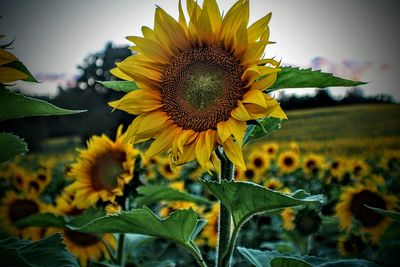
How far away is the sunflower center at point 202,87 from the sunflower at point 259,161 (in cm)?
196

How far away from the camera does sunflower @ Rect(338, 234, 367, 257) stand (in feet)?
5.84

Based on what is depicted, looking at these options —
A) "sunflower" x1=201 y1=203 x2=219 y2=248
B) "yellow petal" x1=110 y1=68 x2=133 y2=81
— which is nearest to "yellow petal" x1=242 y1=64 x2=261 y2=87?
"yellow petal" x1=110 y1=68 x2=133 y2=81

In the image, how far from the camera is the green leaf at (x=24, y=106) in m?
0.74

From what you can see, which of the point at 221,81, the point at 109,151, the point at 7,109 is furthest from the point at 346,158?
the point at 7,109

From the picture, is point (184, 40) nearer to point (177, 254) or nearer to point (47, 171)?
point (177, 254)

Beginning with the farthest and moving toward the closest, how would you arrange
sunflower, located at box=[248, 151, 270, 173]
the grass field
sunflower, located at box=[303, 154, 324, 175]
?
sunflower, located at box=[248, 151, 270, 173] < sunflower, located at box=[303, 154, 324, 175] < the grass field

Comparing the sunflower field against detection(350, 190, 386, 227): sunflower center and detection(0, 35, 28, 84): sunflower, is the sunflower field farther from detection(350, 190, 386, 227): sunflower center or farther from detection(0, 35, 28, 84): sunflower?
detection(350, 190, 386, 227): sunflower center

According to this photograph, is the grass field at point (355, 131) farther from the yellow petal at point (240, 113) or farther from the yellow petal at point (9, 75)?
the yellow petal at point (9, 75)

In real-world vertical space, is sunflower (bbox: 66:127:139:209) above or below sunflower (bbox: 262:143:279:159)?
above

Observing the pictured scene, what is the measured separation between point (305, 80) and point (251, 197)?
21cm

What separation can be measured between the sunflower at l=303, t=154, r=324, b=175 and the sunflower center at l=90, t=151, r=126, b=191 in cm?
157

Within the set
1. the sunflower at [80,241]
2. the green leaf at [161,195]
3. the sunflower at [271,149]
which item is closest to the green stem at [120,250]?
the green leaf at [161,195]

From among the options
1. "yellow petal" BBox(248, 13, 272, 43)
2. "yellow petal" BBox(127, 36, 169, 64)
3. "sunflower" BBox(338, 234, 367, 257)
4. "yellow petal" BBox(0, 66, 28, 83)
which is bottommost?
"sunflower" BBox(338, 234, 367, 257)

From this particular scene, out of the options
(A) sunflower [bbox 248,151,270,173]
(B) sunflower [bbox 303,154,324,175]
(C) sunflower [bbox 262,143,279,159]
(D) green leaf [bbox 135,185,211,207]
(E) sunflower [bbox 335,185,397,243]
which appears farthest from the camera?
(C) sunflower [bbox 262,143,279,159]
